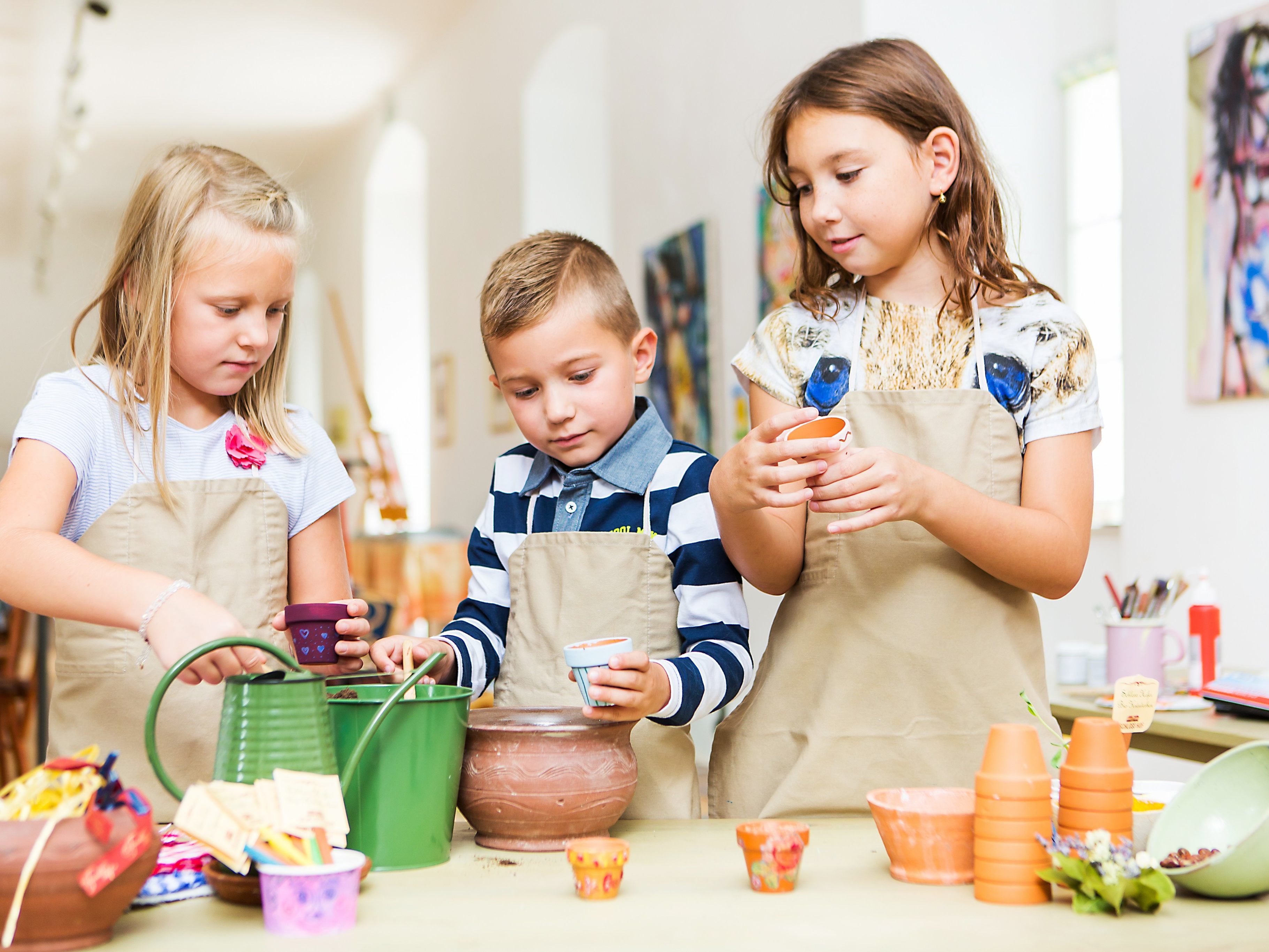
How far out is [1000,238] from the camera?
1418mm

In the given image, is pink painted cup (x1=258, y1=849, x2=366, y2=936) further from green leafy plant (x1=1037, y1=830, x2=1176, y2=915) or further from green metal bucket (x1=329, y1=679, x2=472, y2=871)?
green leafy plant (x1=1037, y1=830, x2=1176, y2=915)

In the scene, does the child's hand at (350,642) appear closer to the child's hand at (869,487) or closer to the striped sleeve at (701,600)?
the striped sleeve at (701,600)

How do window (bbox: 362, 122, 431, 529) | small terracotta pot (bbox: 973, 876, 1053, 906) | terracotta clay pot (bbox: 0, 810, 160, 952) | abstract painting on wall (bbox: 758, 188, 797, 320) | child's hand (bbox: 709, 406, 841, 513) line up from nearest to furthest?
terracotta clay pot (bbox: 0, 810, 160, 952) < small terracotta pot (bbox: 973, 876, 1053, 906) < child's hand (bbox: 709, 406, 841, 513) < abstract painting on wall (bbox: 758, 188, 797, 320) < window (bbox: 362, 122, 431, 529)

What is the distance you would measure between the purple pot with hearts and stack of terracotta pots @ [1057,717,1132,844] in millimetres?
705

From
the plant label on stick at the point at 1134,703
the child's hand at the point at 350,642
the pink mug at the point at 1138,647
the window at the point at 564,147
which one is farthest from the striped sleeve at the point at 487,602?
the window at the point at 564,147

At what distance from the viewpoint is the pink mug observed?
2.24 meters

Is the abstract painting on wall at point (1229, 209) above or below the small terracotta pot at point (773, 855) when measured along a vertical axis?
above

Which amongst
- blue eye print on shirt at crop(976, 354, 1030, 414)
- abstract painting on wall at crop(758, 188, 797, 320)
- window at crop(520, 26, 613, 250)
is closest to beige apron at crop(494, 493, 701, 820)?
blue eye print on shirt at crop(976, 354, 1030, 414)

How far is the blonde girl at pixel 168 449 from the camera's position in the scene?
131cm

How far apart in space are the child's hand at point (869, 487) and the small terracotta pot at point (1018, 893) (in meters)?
0.38

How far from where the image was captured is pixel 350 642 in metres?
1.21

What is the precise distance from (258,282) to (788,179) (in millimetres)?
648

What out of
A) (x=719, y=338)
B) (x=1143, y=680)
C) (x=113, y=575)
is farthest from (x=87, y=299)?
(x=719, y=338)

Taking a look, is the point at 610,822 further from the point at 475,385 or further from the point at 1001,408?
the point at 475,385
